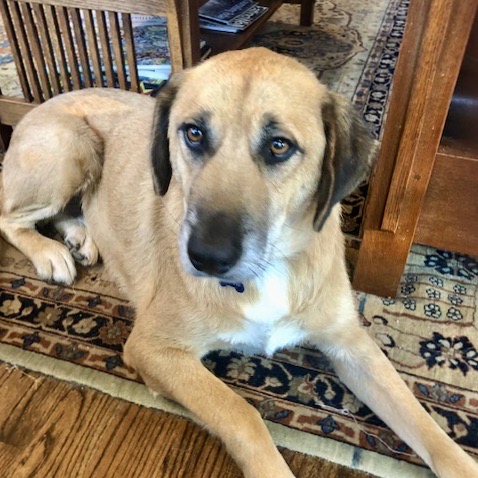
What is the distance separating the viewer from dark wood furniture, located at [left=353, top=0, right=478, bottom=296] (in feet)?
4.55

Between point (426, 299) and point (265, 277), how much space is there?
759 millimetres

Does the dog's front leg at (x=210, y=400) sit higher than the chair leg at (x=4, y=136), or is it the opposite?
the dog's front leg at (x=210, y=400)

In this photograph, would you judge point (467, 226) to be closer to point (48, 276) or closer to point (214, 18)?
point (48, 276)

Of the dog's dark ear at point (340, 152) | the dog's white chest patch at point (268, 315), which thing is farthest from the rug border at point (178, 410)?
the dog's dark ear at point (340, 152)

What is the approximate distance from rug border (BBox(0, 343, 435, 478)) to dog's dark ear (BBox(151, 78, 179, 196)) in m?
0.59

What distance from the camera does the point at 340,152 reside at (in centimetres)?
127

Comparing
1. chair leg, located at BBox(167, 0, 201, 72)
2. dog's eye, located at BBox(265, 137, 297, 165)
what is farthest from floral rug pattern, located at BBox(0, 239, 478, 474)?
chair leg, located at BBox(167, 0, 201, 72)

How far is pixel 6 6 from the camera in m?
2.34

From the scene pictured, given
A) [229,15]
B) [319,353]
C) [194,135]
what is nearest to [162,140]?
[194,135]

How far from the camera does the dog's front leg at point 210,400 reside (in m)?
1.28

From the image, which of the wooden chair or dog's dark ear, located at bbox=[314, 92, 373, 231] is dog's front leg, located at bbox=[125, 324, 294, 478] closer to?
dog's dark ear, located at bbox=[314, 92, 373, 231]

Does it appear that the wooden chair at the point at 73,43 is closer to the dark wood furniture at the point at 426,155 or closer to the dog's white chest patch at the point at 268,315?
the dark wood furniture at the point at 426,155

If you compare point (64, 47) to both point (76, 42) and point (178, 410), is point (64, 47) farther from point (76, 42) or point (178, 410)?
point (178, 410)

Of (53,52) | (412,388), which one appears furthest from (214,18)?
Result: (412,388)
